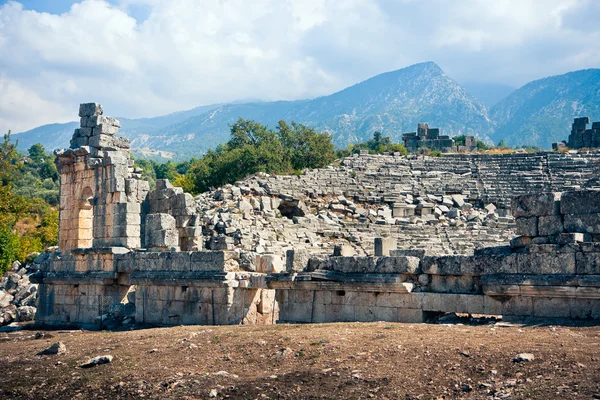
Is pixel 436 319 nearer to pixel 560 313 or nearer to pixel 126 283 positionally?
pixel 560 313

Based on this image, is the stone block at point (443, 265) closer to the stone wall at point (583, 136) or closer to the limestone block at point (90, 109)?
the limestone block at point (90, 109)

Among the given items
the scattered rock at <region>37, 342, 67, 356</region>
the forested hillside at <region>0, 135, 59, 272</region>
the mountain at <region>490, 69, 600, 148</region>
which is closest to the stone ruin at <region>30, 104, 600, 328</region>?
the scattered rock at <region>37, 342, 67, 356</region>

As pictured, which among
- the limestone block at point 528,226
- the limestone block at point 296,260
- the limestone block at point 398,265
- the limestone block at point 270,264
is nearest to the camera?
the limestone block at point 528,226

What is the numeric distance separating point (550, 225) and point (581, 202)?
0.52 m

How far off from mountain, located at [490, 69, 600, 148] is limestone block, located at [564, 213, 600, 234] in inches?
5323

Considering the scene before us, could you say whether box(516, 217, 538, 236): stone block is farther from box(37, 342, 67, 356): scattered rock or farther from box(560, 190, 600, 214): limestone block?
box(37, 342, 67, 356): scattered rock

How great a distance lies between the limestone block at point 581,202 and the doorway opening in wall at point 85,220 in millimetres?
11710

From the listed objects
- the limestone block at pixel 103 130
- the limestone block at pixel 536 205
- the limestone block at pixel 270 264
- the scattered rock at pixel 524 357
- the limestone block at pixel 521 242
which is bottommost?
the scattered rock at pixel 524 357

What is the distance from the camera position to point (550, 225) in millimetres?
Answer: 10648

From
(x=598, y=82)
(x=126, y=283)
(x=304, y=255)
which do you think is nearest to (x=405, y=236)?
(x=126, y=283)

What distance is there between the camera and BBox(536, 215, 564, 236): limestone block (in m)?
10.6

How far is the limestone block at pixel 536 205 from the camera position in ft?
35.1

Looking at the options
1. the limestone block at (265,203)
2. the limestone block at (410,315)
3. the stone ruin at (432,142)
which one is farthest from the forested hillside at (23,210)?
the stone ruin at (432,142)

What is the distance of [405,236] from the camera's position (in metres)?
27.0
